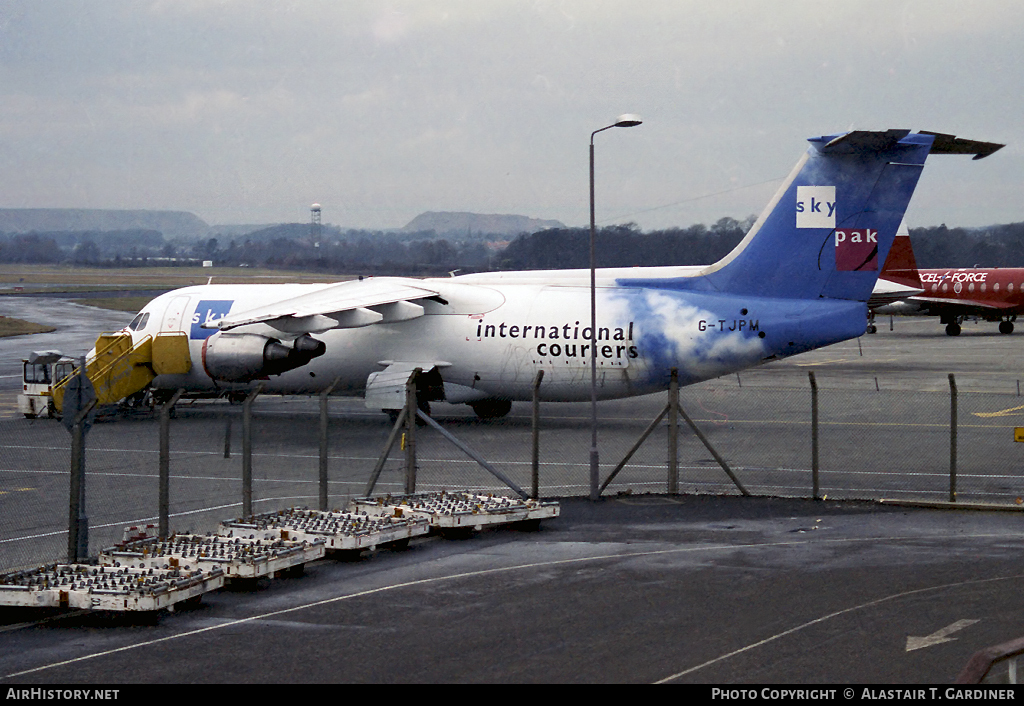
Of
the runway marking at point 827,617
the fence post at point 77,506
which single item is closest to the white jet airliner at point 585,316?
the fence post at point 77,506

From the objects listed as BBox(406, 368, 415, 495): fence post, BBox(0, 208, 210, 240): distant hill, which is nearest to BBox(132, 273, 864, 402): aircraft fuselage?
BBox(406, 368, 415, 495): fence post

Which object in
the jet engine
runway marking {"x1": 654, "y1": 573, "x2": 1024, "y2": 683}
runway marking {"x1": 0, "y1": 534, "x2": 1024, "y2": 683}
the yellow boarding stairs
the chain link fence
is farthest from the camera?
the yellow boarding stairs

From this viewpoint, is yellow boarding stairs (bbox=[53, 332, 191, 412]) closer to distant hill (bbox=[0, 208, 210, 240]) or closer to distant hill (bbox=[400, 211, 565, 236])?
distant hill (bbox=[400, 211, 565, 236])

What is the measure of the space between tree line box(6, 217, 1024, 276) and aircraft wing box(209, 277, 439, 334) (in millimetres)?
13275

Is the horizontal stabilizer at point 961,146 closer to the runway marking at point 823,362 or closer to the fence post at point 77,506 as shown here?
the fence post at point 77,506

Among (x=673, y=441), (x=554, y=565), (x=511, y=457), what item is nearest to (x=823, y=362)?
(x=511, y=457)

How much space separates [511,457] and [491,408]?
7.96 meters

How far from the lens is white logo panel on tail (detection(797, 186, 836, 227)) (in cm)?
3167

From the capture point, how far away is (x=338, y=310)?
3400 centimetres

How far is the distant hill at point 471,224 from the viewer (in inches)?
2067

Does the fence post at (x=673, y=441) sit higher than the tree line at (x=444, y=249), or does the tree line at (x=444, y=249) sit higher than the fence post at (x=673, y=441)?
the tree line at (x=444, y=249)

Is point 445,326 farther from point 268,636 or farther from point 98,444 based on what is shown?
point 268,636

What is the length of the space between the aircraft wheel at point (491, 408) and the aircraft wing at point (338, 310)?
3817 mm

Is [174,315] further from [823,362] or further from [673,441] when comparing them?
[823,362]
